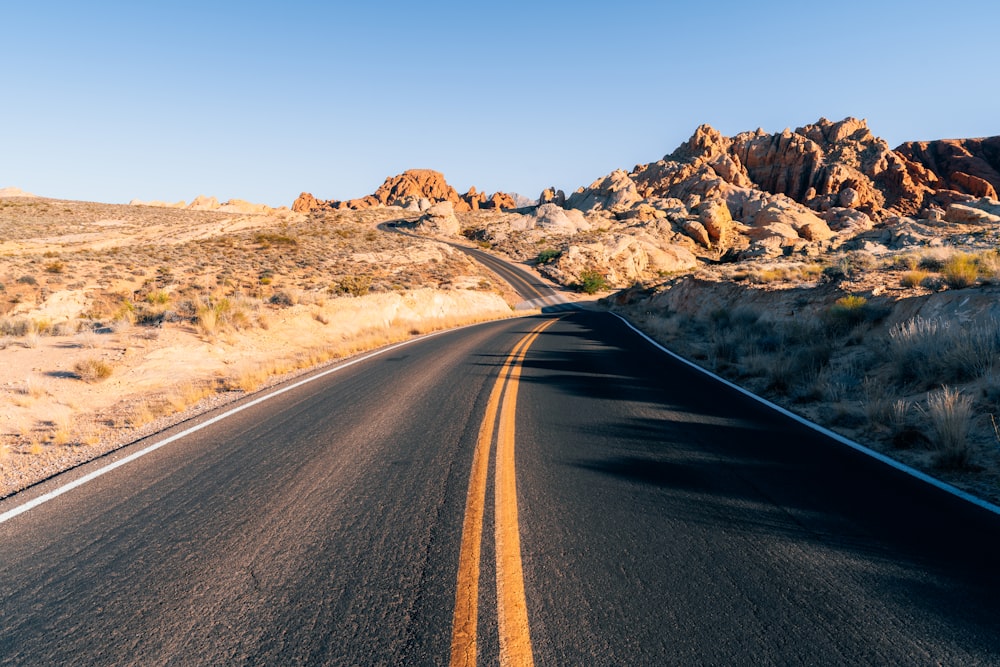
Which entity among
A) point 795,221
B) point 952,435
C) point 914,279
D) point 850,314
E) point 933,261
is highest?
point 795,221

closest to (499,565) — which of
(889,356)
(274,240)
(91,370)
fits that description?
(889,356)

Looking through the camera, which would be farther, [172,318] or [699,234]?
[699,234]

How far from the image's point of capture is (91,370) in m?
9.97

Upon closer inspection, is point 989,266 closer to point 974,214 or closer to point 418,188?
point 974,214

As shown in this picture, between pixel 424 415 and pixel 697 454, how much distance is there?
370 cm

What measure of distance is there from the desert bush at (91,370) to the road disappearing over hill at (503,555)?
234 inches

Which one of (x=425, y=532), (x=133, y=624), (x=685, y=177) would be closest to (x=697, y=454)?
(x=425, y=532)

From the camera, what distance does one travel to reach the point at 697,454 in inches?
207

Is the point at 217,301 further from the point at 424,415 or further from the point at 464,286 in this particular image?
the point at 464,286

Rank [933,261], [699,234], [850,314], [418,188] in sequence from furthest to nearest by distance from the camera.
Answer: [418,188]
[699,234]
[933,261]
[850,314]

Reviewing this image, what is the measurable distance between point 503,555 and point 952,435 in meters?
4.92

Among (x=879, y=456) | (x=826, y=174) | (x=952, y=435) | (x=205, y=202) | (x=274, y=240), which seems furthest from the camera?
(x=205, y=202)

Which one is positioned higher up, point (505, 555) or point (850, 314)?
point (850, 314)

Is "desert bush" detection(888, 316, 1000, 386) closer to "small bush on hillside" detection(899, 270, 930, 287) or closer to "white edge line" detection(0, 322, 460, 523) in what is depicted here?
"small bush on hillside" detection(899, 270, 930, 287)
